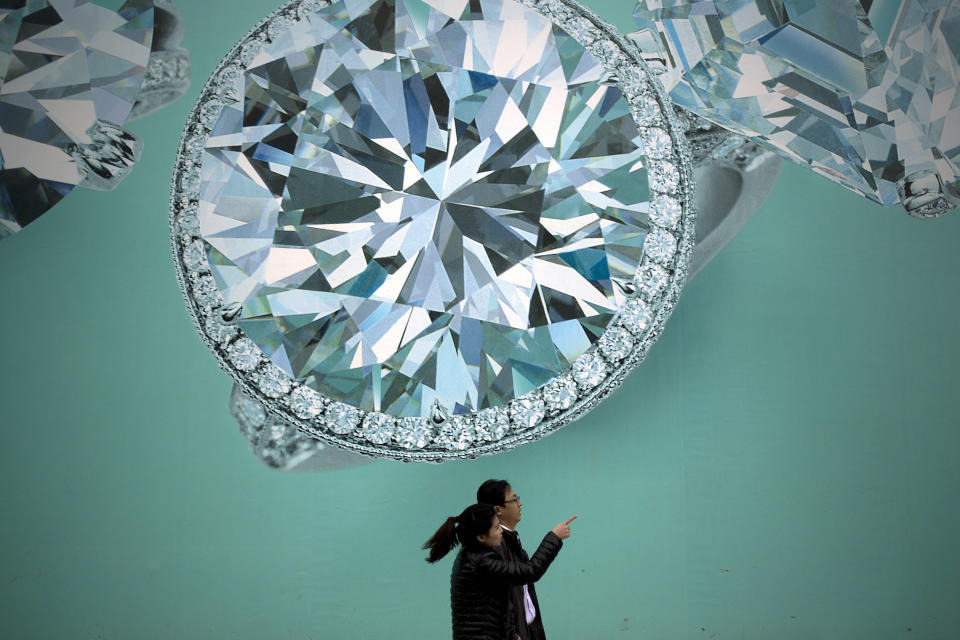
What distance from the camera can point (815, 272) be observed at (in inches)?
40.9

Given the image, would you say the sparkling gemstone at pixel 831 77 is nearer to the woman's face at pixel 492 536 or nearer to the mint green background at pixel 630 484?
the mint green background at pixel 630 484

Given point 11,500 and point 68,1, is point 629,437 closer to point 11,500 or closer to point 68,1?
point 11,500

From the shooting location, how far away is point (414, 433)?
841mm

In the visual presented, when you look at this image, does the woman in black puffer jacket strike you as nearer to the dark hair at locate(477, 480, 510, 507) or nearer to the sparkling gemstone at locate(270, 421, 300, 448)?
the dark hair at locate(477, 480, 510, 507)

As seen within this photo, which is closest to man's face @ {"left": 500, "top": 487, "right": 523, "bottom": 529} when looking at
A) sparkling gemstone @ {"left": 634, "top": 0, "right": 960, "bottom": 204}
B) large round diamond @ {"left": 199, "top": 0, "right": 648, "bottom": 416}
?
large round diamond @ {"left": 199, "top": 0, "right": 648, "bottom": 416}

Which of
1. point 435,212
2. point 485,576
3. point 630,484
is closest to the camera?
point 485,576

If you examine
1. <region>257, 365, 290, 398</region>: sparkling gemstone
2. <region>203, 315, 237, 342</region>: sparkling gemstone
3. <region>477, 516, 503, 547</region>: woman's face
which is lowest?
<region>477, 516, 503, 547</region>: woman's face

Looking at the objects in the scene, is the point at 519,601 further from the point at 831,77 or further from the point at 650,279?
the point at 831,77

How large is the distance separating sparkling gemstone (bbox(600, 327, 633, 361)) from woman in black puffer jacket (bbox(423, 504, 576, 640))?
231 mm

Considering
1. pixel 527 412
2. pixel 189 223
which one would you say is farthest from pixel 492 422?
pixel 189 223

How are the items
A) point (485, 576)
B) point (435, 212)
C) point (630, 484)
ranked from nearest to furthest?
point (485, 576)
point (435, 212)
point (630, 484)

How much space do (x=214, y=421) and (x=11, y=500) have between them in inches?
13.6

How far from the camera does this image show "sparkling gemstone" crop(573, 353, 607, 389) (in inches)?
32.9

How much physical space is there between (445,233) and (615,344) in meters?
0.25
